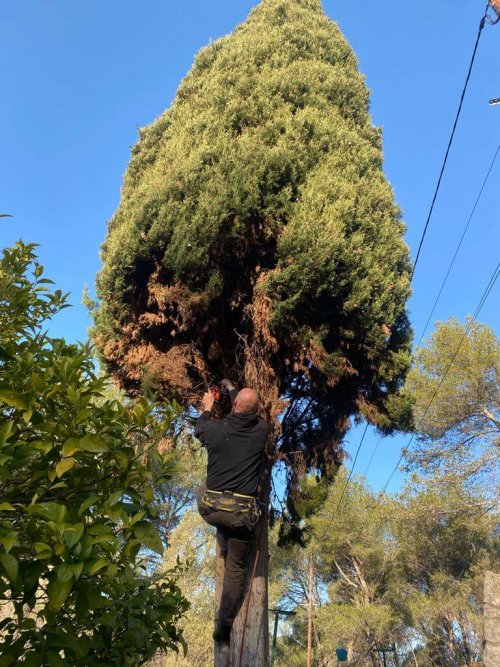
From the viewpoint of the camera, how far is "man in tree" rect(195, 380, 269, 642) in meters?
3.77

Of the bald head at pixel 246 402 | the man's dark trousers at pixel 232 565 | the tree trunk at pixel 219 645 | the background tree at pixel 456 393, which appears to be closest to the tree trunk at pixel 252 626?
the tree trunk at pixel 219 645

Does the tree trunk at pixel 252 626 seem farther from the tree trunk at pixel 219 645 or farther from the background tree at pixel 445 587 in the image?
the background tree at pixel 445 587

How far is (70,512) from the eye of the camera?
5.26ft

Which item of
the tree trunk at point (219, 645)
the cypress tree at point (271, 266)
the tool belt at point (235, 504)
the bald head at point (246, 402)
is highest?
the cypress tree at point (271, 266)

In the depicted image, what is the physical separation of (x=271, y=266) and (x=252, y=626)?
3.38 meters

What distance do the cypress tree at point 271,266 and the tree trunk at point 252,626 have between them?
3.91 ft

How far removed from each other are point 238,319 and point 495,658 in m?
6.95

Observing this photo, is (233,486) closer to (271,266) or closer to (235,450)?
(235,450)

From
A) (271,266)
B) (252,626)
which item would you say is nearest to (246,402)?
(271,266)

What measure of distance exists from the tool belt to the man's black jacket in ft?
0.15

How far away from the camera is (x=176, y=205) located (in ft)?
16.6

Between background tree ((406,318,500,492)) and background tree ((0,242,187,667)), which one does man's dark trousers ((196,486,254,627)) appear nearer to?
background tree ((0,242,187,667))

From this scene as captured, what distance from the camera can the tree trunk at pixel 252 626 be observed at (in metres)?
4.12

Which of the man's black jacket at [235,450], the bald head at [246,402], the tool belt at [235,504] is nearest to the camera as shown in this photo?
the tool belt at [235,504]
